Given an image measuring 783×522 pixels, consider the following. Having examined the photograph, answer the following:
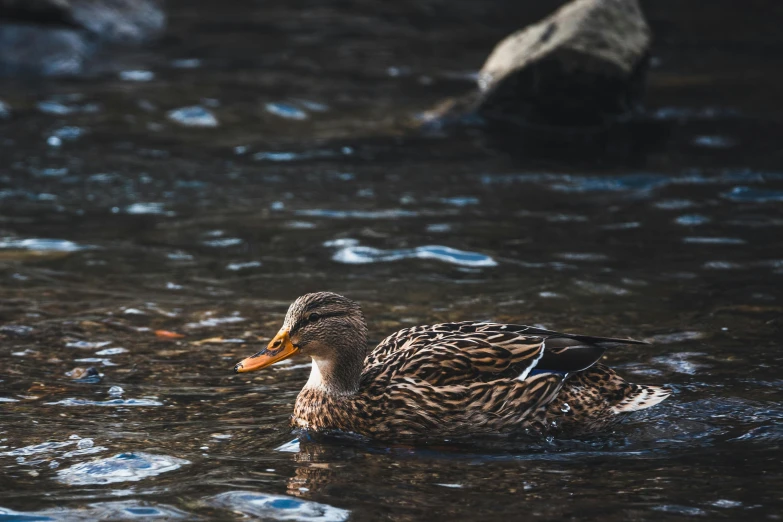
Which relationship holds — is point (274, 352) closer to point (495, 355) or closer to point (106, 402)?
point (106, 402)

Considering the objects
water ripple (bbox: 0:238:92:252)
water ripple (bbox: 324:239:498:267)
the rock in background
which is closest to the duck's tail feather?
water ripple (bbox: 324:239:498:267)

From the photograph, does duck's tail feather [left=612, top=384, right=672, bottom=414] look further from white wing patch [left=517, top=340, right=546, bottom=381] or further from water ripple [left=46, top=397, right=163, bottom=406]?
water ripple [left=46, top=397, right=163, bottom=406]

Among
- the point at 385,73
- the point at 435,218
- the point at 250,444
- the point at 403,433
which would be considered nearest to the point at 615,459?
the point at 403,433

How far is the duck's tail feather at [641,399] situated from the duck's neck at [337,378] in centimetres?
157

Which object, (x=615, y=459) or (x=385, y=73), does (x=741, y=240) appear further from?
(x=385, y=73)

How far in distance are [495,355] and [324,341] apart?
104 cm

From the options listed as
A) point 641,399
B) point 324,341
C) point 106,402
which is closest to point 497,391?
point 641,399

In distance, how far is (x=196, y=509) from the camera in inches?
236

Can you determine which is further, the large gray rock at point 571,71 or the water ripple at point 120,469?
the large gray rock at point 571,71

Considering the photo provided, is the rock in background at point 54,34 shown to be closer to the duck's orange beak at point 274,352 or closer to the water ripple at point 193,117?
the water ripple at point 193,117

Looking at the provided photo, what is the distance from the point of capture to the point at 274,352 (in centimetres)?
734

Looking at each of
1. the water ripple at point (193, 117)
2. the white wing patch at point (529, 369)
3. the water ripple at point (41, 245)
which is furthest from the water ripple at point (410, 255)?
the water ripple at point (193, 117)

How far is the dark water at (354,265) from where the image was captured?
642 cm

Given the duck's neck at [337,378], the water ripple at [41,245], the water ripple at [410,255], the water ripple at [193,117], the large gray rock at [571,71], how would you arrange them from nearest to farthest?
1. the duck's neck at [337,378]
2. the water ripple at [410,255]
3. the water ripple at [41,245]
4. the large gray rock at [571,71]
5. the water ripple at [193,117]
